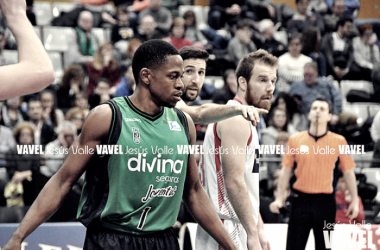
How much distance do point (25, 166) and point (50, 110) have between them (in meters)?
1.40

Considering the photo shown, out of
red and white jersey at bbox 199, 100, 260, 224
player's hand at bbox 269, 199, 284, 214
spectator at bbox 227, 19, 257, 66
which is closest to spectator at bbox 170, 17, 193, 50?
spectator at bbox 227, 19, 257, 66

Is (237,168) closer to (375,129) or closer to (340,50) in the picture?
(375,129)

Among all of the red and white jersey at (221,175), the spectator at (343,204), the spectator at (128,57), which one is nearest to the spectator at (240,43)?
the spectator at (128,57)

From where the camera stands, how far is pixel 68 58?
973 cm

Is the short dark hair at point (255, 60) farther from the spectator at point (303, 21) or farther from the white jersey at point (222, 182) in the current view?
the spectator at point (303, 21)

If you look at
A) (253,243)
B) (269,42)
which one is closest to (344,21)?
(269,42)

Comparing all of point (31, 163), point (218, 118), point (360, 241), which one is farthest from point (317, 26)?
point (218, 118)

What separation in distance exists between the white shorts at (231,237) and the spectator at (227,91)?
4.65m

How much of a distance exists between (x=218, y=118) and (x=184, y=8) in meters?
9.13

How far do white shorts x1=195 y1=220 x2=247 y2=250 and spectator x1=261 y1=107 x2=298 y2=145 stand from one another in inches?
162

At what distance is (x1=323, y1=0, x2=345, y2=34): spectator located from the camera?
12.4m

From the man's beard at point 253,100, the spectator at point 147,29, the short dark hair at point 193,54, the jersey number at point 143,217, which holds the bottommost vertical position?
the jersey number at point 143,217

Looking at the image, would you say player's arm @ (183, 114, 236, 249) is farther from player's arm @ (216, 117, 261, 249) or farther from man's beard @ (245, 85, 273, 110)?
man's beard @ (245, 85, 273, 110)

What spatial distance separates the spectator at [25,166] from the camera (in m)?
6.71
